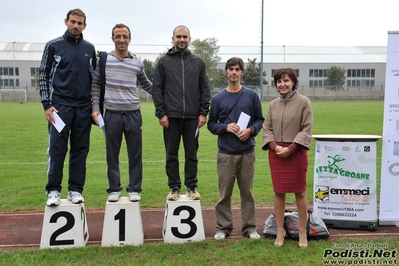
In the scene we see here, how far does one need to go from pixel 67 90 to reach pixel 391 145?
3945mm

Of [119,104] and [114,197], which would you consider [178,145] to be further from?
[114,197]

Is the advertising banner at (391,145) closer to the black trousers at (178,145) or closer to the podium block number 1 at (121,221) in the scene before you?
the black trousers at (178,145)

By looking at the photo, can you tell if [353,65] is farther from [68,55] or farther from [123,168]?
[68,55]

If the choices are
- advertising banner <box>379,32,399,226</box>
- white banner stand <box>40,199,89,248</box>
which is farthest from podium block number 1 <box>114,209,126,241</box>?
advertising banner <box>379,32,399,226</box>

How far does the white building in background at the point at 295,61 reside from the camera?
208 ft

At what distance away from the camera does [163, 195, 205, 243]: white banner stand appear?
189 inches

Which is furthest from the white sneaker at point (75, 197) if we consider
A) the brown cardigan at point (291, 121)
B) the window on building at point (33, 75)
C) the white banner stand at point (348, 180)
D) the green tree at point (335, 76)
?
the window on building at point (33, 75)

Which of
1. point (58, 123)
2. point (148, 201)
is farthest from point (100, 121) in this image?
point (148, 201)

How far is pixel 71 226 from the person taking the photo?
4688 mm

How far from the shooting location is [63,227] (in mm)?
4668

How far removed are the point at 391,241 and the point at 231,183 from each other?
6.08 feet

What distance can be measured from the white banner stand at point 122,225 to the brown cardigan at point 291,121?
163cm

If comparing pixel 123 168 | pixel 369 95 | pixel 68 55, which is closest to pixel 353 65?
pixel 369 95

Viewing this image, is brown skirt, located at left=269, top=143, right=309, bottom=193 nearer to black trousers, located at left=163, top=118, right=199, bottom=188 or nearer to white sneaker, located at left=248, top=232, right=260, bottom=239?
white sneaker, located at left=248, top=232, right=260, bottom=239
